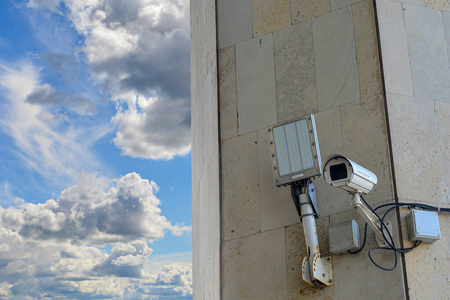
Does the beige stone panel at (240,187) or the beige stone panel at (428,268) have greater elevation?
Result: the beige stone panel at (240,187)

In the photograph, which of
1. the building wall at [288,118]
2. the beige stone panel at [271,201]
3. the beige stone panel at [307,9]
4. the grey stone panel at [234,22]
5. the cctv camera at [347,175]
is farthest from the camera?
the grey stone panel at [234,22]

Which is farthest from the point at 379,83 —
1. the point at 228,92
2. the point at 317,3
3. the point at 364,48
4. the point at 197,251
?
the point at 197,251

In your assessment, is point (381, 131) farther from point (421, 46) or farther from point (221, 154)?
point (221, 154)

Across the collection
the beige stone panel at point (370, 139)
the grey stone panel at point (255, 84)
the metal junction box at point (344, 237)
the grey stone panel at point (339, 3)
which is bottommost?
the metal junction box at point (344, 237)

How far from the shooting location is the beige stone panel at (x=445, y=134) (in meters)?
7.21

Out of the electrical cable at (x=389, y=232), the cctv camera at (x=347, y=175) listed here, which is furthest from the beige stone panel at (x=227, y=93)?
the electrical cable at (x=389, y=232)

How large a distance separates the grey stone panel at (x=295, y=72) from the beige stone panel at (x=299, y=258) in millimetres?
1564

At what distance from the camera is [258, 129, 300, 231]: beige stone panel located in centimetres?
757

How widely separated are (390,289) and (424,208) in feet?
3.46

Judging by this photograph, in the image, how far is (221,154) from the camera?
848cm

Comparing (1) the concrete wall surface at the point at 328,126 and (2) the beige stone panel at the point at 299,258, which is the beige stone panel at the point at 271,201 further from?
(2) the beige stone panel at the point at 299,258

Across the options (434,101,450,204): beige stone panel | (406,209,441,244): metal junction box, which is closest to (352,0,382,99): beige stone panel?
(434,101,450,204): beige stone panel

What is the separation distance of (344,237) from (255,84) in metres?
2.72

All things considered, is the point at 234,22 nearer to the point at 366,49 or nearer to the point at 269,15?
the point at 269,15
